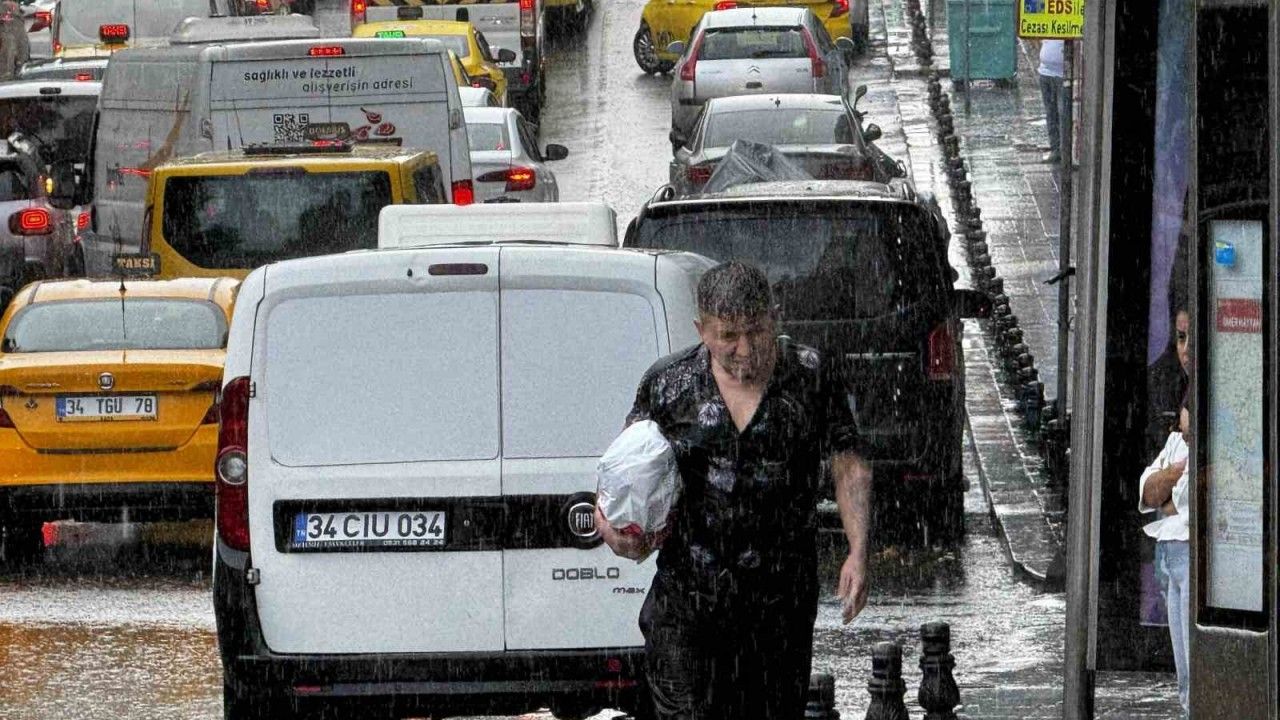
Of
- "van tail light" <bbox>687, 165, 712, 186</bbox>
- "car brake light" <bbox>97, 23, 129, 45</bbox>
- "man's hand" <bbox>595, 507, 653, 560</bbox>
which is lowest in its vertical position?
"van tail light" <bbox>687, 165, 712, 186</bbox>

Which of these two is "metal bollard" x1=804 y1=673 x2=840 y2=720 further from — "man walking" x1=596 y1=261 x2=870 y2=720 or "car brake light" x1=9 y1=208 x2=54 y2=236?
"car brake light" x1=9 y1=208 x2=54 y2=236

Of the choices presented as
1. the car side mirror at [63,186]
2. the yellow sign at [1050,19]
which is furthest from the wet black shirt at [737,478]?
the car side mirror at [63,186]

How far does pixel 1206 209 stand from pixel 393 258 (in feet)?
10.7

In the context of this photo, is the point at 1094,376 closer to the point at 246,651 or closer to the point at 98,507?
the point at 246,651

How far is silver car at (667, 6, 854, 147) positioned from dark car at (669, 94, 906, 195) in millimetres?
4519

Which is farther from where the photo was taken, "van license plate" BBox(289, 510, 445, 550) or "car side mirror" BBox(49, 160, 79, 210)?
"car side mirror" BBox(49, 160, 79, 210)

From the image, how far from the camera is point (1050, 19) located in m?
15.5

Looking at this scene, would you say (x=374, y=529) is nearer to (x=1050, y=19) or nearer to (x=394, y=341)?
(x=394, y=341)

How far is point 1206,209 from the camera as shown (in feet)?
16.6

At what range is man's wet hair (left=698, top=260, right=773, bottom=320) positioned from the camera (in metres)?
5.88

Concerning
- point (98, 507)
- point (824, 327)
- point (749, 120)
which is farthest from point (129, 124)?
point (824, 327)

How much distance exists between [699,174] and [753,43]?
8334 millimetres

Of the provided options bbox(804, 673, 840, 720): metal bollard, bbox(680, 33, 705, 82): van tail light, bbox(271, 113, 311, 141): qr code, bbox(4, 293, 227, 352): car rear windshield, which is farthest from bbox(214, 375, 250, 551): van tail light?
bbox(680, 33, 705, 82): van tail light

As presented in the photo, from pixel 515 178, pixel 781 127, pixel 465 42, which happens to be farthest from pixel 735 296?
pixel 465 42
